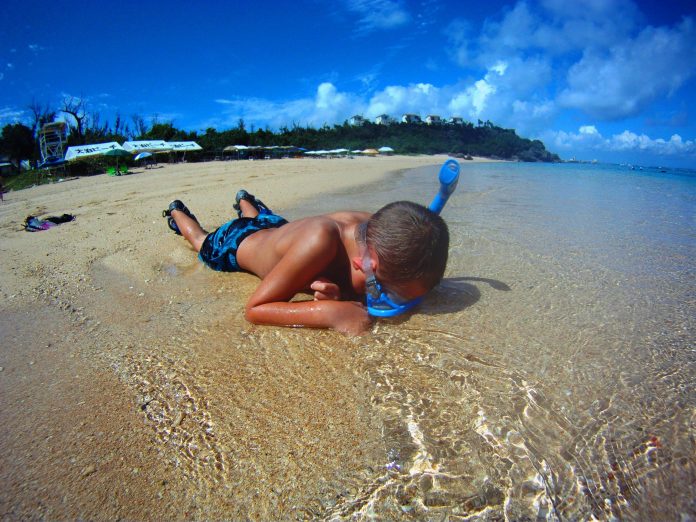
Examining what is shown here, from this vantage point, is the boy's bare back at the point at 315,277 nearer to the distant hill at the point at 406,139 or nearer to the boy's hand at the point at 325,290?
the boy's hand at the point at 325,290

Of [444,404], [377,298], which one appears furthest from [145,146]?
[444,404]

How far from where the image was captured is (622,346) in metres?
1.92

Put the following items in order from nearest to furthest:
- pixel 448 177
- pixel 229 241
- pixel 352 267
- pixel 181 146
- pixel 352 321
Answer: pixel 352 321 < pixel 352 267 < pixel 448 177 < pixel 229 241 < pixel 181 146

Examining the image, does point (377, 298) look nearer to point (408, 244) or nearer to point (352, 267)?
point (352, 267)

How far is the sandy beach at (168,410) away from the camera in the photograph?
114 cm

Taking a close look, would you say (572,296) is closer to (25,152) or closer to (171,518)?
(171,518)

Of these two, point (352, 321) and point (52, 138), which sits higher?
point (52, 138)

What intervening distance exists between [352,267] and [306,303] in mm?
335

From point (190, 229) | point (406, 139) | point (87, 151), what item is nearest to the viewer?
point (190, 229)

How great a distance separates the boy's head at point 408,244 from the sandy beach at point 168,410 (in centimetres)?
46

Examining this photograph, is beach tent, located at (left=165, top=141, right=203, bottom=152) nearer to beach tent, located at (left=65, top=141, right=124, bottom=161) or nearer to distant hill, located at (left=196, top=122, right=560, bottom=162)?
beach tent, located at (left=65, top=141, right=124, bottom=161)

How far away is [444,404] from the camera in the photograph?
1.53 meters

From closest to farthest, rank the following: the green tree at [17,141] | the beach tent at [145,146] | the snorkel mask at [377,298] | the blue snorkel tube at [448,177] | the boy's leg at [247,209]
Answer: the snorkel mask at [377,298]
the blue snorkel tube at [448,177]
the boy's leg at [247,209]
the beach tent at [145,146]
the green tree at [17,141]

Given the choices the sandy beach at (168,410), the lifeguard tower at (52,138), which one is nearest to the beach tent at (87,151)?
the lifeguard tower at (52,138)
